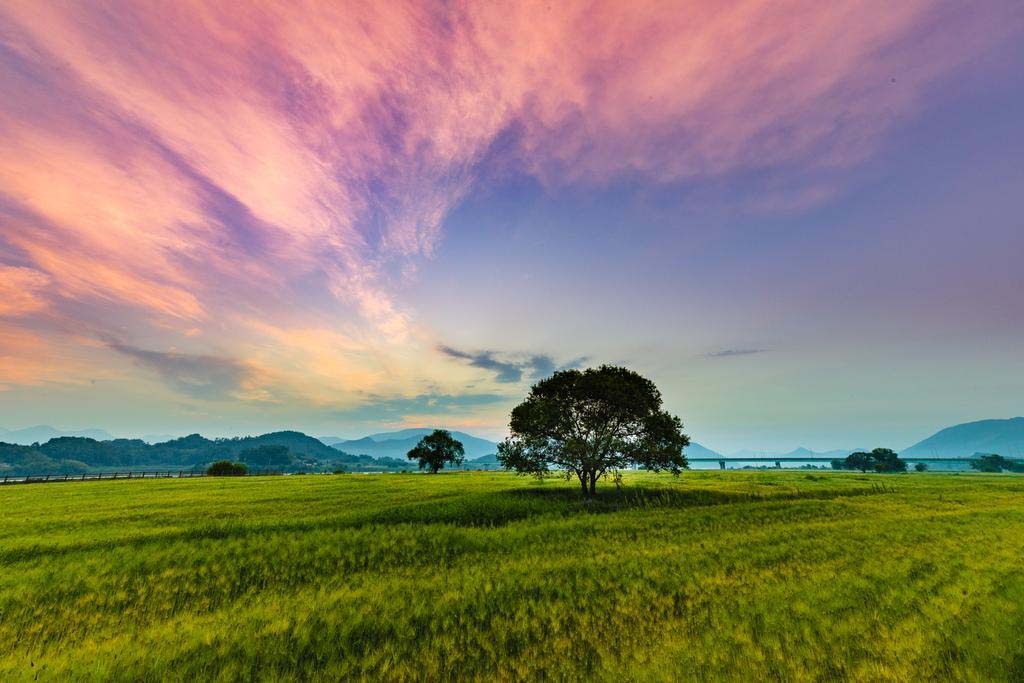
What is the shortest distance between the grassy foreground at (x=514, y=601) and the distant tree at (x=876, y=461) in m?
162

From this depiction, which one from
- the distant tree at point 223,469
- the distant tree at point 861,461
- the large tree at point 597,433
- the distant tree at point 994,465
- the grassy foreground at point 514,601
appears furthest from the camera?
the distant tree at point 994,465

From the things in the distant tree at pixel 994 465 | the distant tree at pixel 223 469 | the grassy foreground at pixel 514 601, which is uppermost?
the distant tree at pixel 994 465

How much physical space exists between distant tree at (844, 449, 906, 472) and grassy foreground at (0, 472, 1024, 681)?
532ft

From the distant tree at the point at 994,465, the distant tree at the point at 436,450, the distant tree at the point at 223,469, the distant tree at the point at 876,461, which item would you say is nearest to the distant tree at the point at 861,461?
the distant tree at the point at 876,461

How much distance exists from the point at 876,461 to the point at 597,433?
571 feet

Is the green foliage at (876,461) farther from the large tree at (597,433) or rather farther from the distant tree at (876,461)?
the large tree at (597,433)

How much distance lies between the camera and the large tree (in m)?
33.7

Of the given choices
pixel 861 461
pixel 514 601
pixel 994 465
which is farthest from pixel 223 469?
pixel 994 465

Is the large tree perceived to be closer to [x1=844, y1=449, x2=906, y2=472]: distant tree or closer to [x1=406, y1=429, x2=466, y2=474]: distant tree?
[x1=406, y1=429, x2=466, y2=474]: distant tree

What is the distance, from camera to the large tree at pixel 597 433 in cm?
3366

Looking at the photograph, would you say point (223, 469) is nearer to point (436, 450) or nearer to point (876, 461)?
point (436, 450)

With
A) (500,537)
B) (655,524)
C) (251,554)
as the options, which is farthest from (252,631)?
(655,524)

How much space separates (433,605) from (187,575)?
9618 mm

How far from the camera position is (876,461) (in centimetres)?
14475
